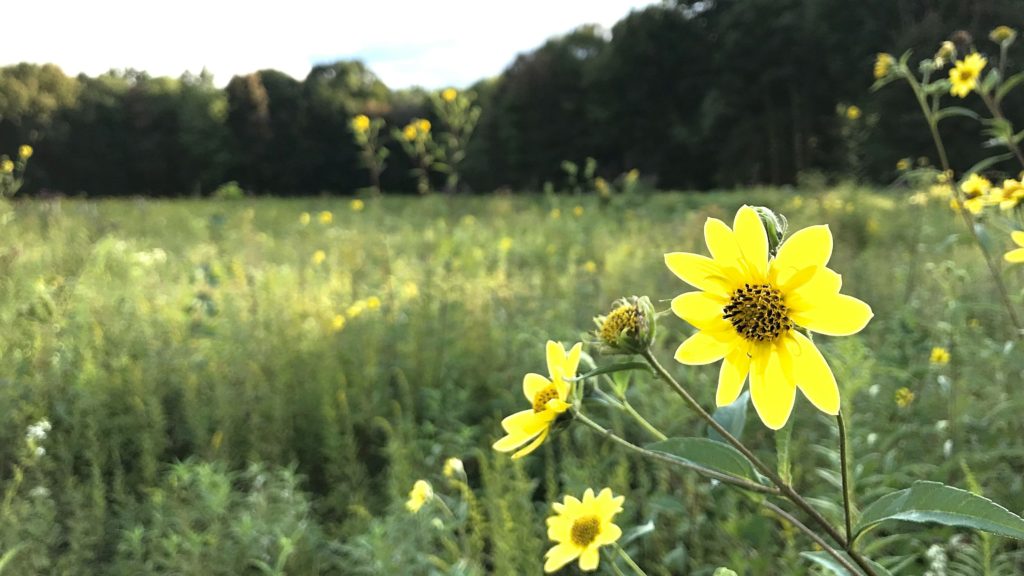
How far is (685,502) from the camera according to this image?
1.42 meters

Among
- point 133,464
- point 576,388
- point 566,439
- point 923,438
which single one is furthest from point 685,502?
point 133,464

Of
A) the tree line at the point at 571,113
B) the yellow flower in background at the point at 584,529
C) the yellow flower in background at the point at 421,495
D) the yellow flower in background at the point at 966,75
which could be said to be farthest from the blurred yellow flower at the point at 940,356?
the tree line at the point at 571,113

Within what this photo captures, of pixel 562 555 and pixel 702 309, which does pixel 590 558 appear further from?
pixel 702 309

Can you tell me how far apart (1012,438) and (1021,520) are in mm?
1345

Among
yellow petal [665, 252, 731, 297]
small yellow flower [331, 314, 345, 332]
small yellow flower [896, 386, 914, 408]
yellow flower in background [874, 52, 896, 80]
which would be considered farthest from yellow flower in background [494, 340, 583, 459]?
small yellow flower [331, 314, 345, 332]

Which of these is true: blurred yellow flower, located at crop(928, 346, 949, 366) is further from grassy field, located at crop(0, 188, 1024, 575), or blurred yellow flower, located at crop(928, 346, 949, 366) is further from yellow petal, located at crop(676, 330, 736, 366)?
yellow petal, located at crop(676, 330, 736, 366)

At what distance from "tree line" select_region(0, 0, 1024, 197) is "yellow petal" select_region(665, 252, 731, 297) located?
12575 mm

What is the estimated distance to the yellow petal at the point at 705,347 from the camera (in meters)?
0.50

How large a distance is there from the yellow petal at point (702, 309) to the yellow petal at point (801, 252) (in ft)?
0.16

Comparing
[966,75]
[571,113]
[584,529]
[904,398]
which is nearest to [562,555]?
[584,529]

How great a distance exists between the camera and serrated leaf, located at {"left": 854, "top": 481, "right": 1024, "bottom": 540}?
415 mm

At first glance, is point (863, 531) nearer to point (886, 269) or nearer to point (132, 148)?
point (886, 269)

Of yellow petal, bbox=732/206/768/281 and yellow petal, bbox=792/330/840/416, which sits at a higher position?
yellow petal, bbox=732/206/768/281

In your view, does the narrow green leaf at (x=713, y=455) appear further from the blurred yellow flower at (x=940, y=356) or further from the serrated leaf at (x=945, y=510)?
the blurred yellow flower at (x=940, y=356)
